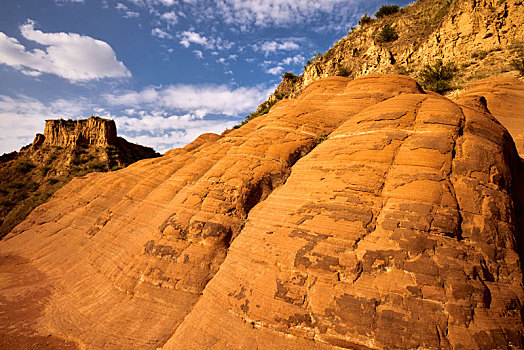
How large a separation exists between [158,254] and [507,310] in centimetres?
897

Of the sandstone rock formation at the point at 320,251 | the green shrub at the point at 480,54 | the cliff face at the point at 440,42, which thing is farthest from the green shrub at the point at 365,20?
the sandstone rock formation at the point at 320,251

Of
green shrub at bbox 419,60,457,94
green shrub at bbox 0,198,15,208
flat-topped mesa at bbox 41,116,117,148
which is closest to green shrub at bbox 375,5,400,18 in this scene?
green shrub at bbox 419,60,457,94

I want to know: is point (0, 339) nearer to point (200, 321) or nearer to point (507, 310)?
point (200, 321)

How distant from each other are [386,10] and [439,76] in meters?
23.3

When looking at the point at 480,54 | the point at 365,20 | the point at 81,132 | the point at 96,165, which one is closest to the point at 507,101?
the point at 480,54

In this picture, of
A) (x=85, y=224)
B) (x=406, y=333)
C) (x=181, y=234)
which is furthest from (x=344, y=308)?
(x=85, y=224)

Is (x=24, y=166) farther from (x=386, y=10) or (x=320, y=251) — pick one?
(x=386, y=10)

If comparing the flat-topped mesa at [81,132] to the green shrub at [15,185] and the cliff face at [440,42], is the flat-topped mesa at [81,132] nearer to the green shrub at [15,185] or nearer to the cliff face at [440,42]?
the green shrub at [15,185]

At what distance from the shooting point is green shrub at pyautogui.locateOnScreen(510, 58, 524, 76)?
18000mm

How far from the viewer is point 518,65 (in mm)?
18391

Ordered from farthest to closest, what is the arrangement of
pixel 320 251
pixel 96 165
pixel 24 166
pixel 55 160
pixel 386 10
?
pixel 55 160, pixel 24 166, pixel 96 165, pixel 386 10, pixel 320 251

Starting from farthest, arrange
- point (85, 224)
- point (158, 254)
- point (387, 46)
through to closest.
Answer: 1. point (387, 46)
2. point (85, 224)
3. point (158, 254)

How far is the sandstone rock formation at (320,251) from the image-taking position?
4539 mm

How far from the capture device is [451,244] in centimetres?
496
